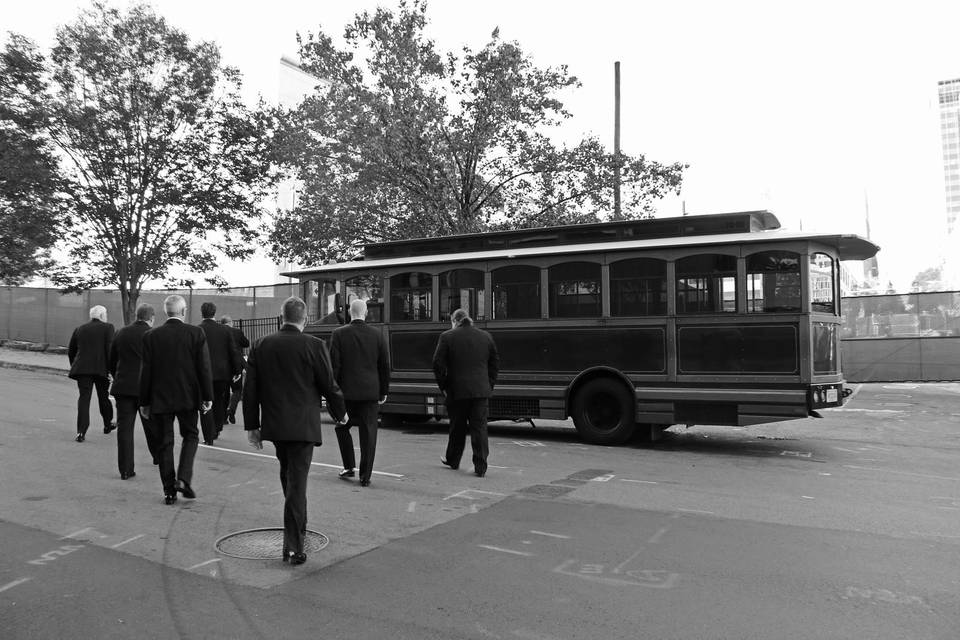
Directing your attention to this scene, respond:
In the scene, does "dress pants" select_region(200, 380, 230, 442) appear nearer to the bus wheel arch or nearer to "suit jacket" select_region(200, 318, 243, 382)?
"suit jacket" select_region(200, 318, 243, 382)

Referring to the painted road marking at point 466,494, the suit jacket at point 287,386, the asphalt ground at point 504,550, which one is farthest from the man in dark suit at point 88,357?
the suit jacket at point 287,386

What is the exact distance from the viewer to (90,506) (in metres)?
6.34

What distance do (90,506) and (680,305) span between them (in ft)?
24.3

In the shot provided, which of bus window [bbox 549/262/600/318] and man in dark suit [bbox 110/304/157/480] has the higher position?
bus window [bbox 549/262/600/318]

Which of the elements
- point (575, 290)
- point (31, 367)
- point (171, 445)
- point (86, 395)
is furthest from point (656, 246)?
point (31, 367)

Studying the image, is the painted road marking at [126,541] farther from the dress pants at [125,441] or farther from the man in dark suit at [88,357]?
the man in dark suit at [88,357]

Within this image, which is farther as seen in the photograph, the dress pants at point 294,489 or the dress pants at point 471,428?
the dress pants at point 471,428

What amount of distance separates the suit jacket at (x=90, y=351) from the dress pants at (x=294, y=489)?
6171 millimetres

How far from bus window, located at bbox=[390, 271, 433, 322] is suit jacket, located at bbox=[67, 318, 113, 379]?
4.45 m

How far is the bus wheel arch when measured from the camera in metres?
10.3

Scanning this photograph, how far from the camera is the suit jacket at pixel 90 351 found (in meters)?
9.97

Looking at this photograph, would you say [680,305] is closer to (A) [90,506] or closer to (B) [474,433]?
(B) [474,433]

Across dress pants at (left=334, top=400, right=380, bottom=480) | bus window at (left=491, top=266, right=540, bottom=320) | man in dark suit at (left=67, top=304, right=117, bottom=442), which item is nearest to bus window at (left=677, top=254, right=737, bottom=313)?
bus window at (left=491, top=266, right=540, bottom=320)

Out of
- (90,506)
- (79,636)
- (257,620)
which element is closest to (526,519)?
(257,620)
